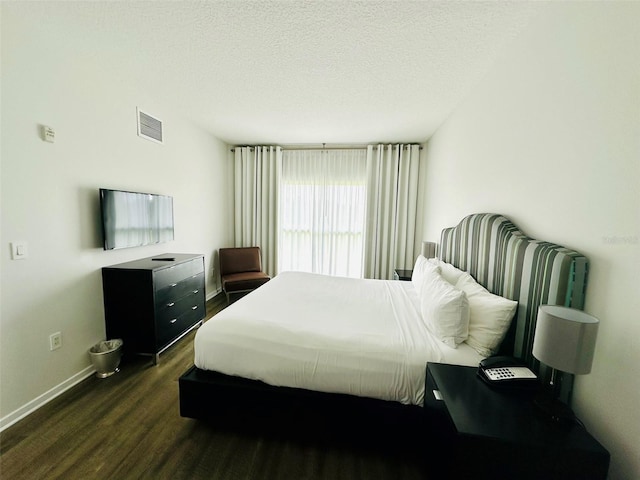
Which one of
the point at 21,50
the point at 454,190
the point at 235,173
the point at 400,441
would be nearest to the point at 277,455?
the point at 400,441

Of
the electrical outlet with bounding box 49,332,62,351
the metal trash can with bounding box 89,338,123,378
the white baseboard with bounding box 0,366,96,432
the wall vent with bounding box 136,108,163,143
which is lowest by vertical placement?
the white baseboard with bounding box 0,366,96,432

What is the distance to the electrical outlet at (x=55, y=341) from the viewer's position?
6.02 ft

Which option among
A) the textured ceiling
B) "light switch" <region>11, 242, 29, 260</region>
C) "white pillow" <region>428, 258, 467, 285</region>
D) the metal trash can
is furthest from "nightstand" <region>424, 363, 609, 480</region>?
"light switch" <region>11, 242, 29, 260</region>

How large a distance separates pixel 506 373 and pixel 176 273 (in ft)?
8.81

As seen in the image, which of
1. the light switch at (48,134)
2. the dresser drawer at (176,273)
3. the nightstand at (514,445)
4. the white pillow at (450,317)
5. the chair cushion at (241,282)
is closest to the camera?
the nightstand at (514,445)

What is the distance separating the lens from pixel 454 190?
2.67 metres

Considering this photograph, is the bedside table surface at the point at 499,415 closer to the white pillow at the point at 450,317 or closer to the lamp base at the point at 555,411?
the lamp base at the point at 555,411

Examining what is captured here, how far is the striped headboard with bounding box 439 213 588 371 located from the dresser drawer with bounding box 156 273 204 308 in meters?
2.69

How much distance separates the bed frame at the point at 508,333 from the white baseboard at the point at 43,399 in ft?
3.63

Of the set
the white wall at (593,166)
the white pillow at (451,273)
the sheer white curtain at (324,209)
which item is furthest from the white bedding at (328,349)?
the sheer white curtain at (324,209)

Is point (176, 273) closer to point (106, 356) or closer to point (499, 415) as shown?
point (106, 356)

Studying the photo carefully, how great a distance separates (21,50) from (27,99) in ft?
0.98

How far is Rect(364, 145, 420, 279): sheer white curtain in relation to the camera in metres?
3.90

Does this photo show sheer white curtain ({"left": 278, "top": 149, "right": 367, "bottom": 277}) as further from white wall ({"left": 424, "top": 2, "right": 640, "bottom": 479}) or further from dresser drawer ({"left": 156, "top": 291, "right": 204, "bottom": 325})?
white wall ({"left": 424, "top": 2, "right": 640, "bottom": 479})
